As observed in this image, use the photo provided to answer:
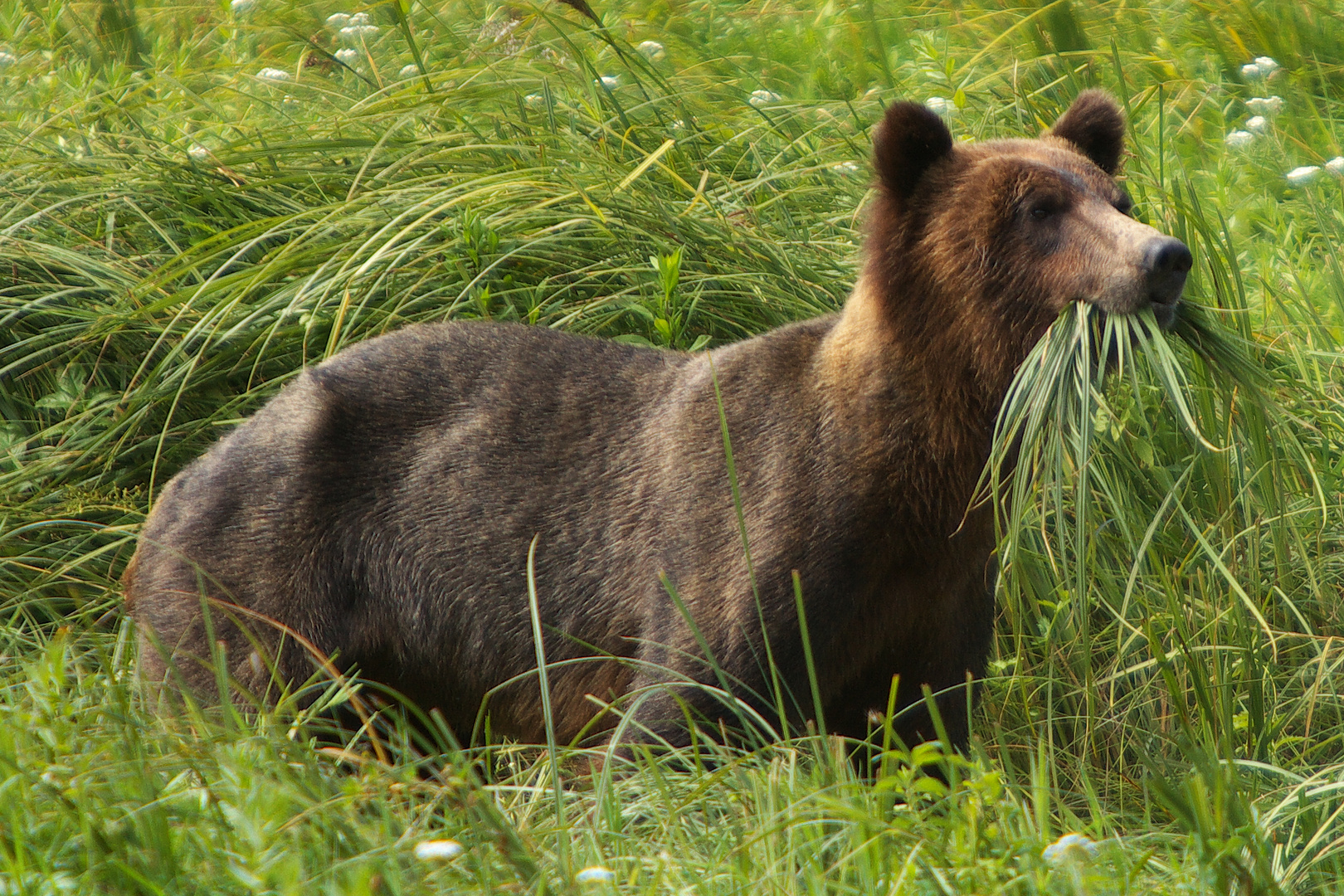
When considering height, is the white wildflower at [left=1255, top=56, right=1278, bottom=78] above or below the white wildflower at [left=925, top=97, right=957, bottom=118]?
below

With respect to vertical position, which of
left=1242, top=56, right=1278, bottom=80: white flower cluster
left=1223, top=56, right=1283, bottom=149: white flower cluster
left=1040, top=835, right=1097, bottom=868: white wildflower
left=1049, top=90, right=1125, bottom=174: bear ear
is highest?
left=1049, top=90, right=1125, bottom=174: bear ear

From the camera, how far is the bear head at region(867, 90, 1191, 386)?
3.08m

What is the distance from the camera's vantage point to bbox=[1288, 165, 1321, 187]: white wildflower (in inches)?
190

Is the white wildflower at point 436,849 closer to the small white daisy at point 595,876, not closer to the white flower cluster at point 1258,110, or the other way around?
the small white daisy at point 595,876

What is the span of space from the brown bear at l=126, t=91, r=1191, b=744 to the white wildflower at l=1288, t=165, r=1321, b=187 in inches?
56.7

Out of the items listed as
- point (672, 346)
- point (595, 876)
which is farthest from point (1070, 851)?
point (672, 346)

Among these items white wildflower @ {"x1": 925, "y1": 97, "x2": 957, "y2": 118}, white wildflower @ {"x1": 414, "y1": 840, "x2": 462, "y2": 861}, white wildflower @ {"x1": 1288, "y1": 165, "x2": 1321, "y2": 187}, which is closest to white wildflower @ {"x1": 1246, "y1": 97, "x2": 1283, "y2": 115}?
white wildflower @ {"x1": 1288, "y1": 165, "x2": 1321, "y2": 187}

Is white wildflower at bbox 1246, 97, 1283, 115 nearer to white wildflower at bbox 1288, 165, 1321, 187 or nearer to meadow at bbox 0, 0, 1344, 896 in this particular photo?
meadow at bbox 0, 0, 1344, 896

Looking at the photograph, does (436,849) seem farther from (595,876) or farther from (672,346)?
(672,346)

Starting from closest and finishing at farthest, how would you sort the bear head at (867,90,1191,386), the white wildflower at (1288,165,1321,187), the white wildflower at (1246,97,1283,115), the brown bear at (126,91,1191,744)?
the bear head at (867,90,1191,386), the brown bear at (126,91,1191,744), the white wildflower at (1288,165,1321,187), the white wildflower at (1246,97,1283,115)

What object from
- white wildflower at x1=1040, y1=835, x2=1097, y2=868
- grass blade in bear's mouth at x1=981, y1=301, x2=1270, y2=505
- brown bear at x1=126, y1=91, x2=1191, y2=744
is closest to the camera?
white wildflower at x1=1040, y1=835, x2=1097, y2=868

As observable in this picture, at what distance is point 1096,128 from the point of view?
3721mm

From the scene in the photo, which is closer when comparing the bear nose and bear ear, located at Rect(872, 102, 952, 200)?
the bear nose

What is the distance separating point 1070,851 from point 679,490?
1.54 m
